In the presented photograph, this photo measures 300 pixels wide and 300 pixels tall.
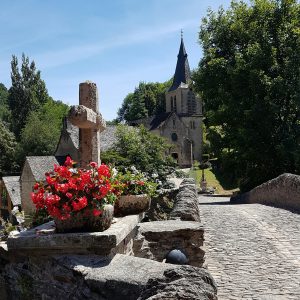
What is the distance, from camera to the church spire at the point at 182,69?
65.0 meters

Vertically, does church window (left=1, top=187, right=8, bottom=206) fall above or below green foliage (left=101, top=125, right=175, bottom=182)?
below

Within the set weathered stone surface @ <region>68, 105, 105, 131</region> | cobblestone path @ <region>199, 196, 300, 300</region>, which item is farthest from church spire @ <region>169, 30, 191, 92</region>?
weathered stone surface @ <region>68, 105, 105, 131</region>

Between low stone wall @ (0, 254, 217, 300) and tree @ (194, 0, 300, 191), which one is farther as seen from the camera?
tree @ (194, 0, 300, 191)

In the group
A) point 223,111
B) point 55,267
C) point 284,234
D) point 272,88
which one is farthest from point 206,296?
point 223,111

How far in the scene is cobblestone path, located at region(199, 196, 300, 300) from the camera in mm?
5695

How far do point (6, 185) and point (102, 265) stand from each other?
3824 cm

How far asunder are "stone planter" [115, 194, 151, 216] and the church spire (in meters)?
60.5

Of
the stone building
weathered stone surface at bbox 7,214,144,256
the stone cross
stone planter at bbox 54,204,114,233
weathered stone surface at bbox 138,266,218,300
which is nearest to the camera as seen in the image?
weathered stone surface at bbox 138,266,218,300

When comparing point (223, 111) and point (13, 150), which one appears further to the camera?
point (13, 150)

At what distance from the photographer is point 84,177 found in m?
3.88

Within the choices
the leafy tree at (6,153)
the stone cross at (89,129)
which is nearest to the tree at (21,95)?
the leafy tree at (6,153)

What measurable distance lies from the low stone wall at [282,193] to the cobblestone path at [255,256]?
8.07 ft

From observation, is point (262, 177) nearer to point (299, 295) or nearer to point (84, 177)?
point (299, 295)

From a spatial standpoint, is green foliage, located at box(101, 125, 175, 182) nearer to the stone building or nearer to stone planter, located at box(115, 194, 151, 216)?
stone planter, located at box(115, 194, 151, 216)
